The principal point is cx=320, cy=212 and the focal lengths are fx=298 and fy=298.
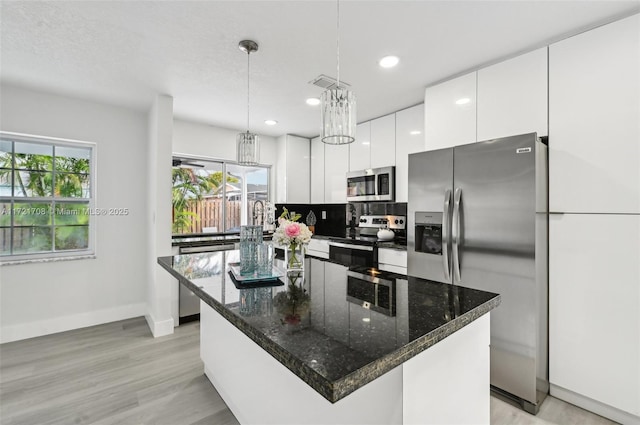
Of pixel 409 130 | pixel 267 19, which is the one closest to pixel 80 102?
pixel 267 19

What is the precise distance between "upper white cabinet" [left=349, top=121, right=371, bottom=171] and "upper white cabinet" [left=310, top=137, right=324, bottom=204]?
653 mm

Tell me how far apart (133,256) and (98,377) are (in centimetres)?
165

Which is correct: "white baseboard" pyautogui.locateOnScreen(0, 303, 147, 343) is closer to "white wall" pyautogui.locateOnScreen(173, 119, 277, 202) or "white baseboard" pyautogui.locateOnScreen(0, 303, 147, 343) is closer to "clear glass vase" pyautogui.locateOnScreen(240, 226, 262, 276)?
"white wall" pyautogui.locateOnScreen(173, 119, 277, 202)

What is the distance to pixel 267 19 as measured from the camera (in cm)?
189

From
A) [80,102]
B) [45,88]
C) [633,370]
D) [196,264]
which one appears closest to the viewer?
[633,370]

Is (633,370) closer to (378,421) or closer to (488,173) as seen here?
(488,173)

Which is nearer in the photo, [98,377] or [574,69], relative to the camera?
[574,69]

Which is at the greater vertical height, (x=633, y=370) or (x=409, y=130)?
(x=409, y=130)

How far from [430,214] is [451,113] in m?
0.94

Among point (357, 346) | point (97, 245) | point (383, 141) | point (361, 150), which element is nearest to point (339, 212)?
point (361, 150)

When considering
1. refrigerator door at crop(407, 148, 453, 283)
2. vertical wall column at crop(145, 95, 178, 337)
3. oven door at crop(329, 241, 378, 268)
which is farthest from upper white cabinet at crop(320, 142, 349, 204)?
vertical wall column at crop(145, 95, 178, 337)

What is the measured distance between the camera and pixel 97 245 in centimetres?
352

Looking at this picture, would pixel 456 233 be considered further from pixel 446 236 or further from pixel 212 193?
pixel 212 193

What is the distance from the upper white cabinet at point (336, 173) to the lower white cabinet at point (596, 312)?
8.38 ft
